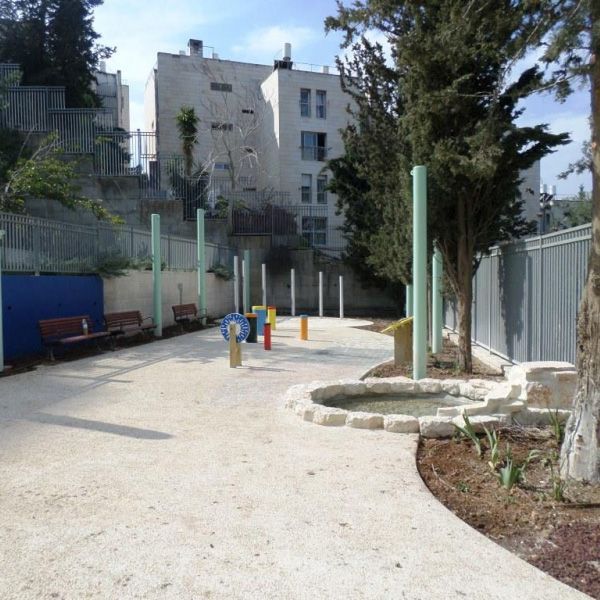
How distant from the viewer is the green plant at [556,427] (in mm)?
5016

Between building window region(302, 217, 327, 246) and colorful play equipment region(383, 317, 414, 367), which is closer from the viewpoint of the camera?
colorful play equipment region(383, 317, 414, 367)

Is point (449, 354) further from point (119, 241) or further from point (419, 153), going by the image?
point (119, 241)

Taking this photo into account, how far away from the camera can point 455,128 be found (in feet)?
27.6

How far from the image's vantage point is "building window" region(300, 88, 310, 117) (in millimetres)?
40031

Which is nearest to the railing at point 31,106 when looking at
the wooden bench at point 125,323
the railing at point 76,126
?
the railing at point 76,126

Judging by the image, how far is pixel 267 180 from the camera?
132 ft

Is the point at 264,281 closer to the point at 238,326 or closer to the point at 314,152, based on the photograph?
the point at 238,326

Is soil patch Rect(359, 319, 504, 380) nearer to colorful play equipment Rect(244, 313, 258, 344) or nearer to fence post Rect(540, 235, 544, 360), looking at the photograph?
fence post Rect(540, 235, 544, 360)

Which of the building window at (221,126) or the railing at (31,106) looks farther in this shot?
the building window at (221,126)

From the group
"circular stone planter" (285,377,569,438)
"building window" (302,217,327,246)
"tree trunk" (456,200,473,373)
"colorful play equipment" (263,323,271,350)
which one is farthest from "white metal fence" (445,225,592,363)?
"building window" (302,217,327,246)

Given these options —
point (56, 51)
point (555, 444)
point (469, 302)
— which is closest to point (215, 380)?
point (469, 302)

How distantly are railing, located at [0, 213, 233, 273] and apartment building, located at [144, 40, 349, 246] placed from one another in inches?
883

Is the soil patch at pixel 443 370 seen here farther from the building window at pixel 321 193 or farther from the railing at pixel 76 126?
the building window at pixel 321 193

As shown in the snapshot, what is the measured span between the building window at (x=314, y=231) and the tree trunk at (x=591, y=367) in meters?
23.8
